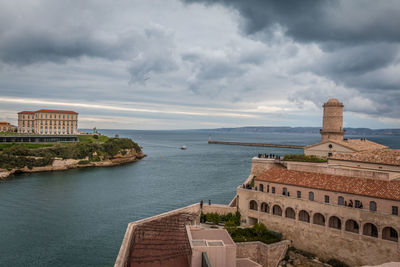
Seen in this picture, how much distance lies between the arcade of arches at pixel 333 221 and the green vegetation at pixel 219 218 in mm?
2018

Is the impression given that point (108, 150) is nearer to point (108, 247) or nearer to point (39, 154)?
point (39, 154)

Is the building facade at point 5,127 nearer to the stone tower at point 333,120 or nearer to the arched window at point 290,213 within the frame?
the stone tower at point 333,120

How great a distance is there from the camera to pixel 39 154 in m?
73.3

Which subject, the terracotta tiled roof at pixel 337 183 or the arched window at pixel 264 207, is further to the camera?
the arched window at pixel 264 207

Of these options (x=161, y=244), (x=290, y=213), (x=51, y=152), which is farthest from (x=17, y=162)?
(x=290, y=213)

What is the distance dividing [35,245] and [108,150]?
6086 cm

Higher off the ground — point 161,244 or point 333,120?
point 333,120

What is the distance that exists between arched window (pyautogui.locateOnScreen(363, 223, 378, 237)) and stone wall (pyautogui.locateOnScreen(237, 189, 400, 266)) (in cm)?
95

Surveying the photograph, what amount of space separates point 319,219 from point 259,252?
22.1ft

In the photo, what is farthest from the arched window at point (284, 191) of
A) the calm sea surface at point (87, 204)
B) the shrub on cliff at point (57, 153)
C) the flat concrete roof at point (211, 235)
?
the shrub on cliff at point (57, 153)

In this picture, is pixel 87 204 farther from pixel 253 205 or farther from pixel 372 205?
pixel 372 205

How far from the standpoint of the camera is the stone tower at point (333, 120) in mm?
36091

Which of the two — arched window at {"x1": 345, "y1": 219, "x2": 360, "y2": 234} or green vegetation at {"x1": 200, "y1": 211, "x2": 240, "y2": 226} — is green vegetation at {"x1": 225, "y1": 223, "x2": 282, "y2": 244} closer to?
green vegetation at {"x1": 200, "y1": 211, "x2": 240, "y2": 226}

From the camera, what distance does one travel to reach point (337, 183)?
2625cm
